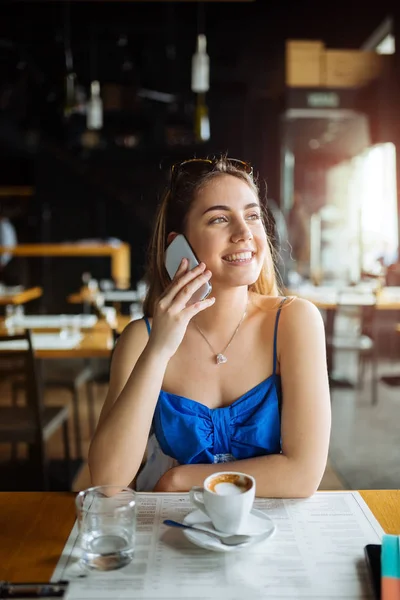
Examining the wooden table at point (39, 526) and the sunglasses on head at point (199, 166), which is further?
the sunglasses on head at point (199, 166)

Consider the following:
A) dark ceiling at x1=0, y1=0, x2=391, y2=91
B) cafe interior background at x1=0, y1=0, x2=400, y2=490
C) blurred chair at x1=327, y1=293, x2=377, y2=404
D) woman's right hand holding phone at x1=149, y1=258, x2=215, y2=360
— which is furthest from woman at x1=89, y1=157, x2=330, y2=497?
dark ceiling at x1=0, y1=0, x2=391, y2=91

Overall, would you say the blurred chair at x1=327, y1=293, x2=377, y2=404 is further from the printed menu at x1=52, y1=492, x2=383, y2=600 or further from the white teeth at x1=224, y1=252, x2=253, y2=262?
the printed menu at x1=52, y1=492, x2=383, y2=600

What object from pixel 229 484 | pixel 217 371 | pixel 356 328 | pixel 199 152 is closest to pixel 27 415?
pixel 217 371

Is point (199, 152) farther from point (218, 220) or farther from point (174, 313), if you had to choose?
point (174, 313)

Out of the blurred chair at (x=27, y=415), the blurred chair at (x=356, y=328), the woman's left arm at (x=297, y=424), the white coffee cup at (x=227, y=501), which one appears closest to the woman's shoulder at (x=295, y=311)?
the woman's left arm at (x=297, y=424)

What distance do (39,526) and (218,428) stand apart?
504mm

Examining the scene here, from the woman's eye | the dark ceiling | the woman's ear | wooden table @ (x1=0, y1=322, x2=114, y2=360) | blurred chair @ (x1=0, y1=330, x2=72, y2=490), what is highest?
the dark ceiling

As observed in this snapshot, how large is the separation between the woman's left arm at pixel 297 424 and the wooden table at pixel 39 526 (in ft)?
0.51

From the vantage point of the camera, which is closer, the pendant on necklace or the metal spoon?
the metal spoon

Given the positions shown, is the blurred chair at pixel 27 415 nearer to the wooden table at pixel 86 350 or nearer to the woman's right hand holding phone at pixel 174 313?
the wooden table at pixel 86 350

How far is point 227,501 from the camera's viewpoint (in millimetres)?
886

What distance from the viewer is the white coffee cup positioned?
888 millimetres

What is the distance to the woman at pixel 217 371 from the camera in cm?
125

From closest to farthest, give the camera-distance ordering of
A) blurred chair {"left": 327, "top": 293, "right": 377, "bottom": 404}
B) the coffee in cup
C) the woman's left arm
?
the coffee in cup < the woman's left arm < blurred chair {"left": 327, "top": 293, "right": 377, "bottom": 404}
